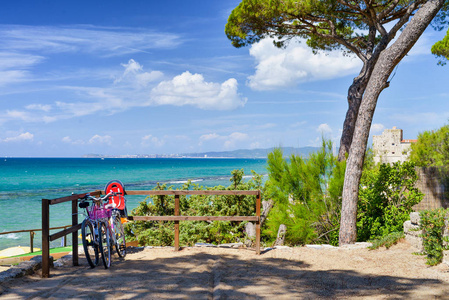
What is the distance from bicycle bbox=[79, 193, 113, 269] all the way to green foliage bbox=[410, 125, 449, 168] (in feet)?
72.1

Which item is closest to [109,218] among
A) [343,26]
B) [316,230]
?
[316,230]

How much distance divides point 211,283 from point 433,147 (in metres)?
24.8

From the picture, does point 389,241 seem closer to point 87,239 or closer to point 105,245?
point 105,245

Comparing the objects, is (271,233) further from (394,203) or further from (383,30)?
(383,30)

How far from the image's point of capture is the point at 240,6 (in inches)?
429

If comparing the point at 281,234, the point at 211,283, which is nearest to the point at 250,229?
the point at 281,234

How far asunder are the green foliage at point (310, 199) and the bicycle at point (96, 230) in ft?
13.7

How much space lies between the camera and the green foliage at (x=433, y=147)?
2381 cm

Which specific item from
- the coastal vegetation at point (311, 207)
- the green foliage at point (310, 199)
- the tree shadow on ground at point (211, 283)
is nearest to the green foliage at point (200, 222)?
the coastal vegetation at point (311, 207)

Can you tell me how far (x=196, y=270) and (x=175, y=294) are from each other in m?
1.27

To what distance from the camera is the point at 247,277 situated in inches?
210

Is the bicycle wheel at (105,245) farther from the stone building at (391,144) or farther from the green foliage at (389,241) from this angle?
the stone building at (391,144)

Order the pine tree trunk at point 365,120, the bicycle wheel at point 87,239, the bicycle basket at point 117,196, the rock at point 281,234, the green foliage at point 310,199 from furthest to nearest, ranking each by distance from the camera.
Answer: the green foliage at point 310,199 < the rock at point 281,234 < the pine tree trunk at point 365,120 < the bicycle basket at point 117,196 < the bicycle wheel at point 87,239

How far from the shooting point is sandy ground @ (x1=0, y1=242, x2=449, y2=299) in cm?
448
